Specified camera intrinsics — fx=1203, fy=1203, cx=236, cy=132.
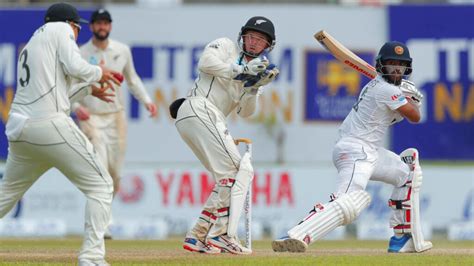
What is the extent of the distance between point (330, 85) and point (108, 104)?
9.02 metres

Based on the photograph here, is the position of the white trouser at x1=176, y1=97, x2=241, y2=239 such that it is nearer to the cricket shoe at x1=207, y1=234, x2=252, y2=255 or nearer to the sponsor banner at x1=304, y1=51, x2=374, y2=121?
the cricket shoe at x1=207, y1=234, x2=252, y2=255

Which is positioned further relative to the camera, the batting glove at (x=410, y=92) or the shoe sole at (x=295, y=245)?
the batting glove at (x=410, y=92)

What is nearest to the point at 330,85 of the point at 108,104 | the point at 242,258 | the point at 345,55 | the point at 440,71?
the point at 440,71

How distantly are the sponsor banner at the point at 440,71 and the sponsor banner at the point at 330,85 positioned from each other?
0.91m

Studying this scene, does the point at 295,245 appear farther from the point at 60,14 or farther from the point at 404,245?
the point at 60,14

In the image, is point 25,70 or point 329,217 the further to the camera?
point 329,217

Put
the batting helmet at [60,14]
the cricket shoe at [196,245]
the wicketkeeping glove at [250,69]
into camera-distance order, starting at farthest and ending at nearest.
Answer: the cricket shoe at [196,245] → the wicketkeeping glove at [250,69] → the batting helmet at [60,14]

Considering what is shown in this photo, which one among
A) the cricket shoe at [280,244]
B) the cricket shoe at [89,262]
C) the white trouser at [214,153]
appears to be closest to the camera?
the cricket shoe at [89,262]

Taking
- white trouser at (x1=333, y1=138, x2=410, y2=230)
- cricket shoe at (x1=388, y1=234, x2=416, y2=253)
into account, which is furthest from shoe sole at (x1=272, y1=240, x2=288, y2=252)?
cricket shoe at (x1=388, y1=234, x2=416, y2=253)

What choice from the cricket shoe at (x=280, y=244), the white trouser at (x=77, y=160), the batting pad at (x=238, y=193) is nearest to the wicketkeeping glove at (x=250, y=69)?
the batting pad at (x=238, y=193)

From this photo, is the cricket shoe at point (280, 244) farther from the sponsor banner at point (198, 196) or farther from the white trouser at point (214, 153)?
the sponsor banner at point (198, 196)

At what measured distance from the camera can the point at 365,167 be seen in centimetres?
985

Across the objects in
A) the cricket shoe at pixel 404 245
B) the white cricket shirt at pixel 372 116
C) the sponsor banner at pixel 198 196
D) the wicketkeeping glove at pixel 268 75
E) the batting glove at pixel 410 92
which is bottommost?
the sponsor banner at pixel 198 196

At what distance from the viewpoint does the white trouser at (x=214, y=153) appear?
9.64 meters
